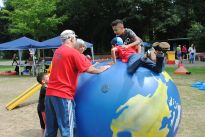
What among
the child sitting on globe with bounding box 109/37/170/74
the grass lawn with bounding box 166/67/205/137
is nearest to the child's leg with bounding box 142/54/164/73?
the child sitting on globe with bounding box 109/37/170/74

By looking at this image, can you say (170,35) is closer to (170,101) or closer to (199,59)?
(199,59)

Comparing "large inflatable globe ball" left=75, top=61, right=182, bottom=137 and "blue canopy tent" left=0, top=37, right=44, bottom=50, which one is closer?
"large inflatable globe ball" left=75, top=61, right=182, bottom=137

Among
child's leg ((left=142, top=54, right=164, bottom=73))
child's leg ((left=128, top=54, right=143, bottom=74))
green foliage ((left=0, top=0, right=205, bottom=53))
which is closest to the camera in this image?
child's leg ((left=128, top=54, right=143, bottom=74))

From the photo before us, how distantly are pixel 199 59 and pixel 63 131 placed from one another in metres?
33.5

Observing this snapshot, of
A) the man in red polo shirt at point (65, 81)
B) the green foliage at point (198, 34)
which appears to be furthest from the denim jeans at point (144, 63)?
the green foliage at point (198, 34)

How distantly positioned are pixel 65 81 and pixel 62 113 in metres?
0.48

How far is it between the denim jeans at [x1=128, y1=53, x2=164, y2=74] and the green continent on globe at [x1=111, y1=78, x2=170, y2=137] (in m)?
0.45

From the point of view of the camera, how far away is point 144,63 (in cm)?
586

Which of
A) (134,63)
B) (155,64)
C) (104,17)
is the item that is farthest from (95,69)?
(104,17)

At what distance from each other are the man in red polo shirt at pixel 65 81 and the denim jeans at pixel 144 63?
522mm

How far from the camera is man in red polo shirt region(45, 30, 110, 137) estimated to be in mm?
5480

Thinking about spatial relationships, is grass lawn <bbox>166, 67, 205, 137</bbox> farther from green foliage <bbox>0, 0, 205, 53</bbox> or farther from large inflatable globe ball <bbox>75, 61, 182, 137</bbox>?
green foliage <bbox>0, 0, 205, 53</bbox>

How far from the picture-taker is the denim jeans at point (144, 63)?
572 centimetres

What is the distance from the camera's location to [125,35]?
720 cm
